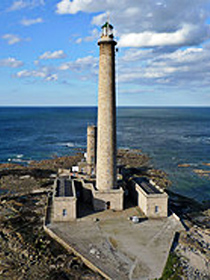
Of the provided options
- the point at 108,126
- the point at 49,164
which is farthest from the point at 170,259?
the point at 49,164

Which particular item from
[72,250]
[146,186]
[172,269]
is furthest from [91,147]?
[172,269]

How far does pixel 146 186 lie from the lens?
3262 cm

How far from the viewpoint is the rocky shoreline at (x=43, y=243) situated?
816 inches

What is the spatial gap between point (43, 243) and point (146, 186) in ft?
44.4

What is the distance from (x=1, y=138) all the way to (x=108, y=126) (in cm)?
7056

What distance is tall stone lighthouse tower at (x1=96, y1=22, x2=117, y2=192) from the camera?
27453 mm

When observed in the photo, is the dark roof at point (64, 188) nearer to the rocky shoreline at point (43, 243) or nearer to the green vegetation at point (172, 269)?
the rocky shoreline at point (43, 243)

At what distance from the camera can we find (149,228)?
86.3ft

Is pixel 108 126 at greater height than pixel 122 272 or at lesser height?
greater

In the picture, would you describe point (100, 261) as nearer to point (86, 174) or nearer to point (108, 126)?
point (108, 126)

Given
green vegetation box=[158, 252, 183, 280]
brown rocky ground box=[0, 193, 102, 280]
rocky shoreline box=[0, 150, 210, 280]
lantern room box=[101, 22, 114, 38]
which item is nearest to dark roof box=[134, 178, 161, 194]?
rocky shoreline box=[0, 150, 210, 280]

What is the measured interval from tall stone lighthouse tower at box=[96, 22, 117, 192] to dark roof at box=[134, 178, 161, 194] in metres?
3.70

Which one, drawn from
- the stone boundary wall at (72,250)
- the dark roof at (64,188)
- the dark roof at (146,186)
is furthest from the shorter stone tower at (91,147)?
the stone boundary wall at (72,250)

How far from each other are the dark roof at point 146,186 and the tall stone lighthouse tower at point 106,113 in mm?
3695
